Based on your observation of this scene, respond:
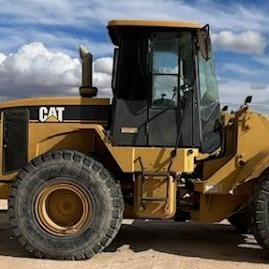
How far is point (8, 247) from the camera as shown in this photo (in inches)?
336

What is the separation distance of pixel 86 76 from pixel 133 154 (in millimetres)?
1382

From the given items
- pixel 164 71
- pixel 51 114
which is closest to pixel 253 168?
pixel 164 71

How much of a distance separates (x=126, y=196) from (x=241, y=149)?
159 centimetres

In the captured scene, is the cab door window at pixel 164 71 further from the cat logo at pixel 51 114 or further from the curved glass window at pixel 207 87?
the cat logo at pixel 51 114

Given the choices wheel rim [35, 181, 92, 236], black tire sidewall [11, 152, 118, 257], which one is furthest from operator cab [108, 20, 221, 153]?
wheel rim [35, 181, 92, 236]

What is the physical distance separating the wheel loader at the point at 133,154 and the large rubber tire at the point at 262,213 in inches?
0.5

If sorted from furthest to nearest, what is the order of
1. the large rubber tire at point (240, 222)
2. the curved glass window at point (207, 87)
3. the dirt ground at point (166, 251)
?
1. the large rubber tire at point (240, 222)
2. the curved glass window at point (207, 87)
3. the dirt ground at point (166, 251)

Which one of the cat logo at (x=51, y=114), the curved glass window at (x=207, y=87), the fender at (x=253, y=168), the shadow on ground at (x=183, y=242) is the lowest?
the shadow on ground at (x=183, y=242)

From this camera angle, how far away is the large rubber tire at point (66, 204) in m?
7.80

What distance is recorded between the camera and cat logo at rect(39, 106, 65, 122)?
834cm

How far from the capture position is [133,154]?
26.2 ft

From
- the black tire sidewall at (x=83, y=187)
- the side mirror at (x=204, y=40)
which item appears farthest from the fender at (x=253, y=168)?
the black tire sidewall at (x=83, y=187)

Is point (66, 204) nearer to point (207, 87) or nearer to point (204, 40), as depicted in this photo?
point (207, 87)

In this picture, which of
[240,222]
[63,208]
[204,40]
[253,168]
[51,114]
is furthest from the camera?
[240,222]
